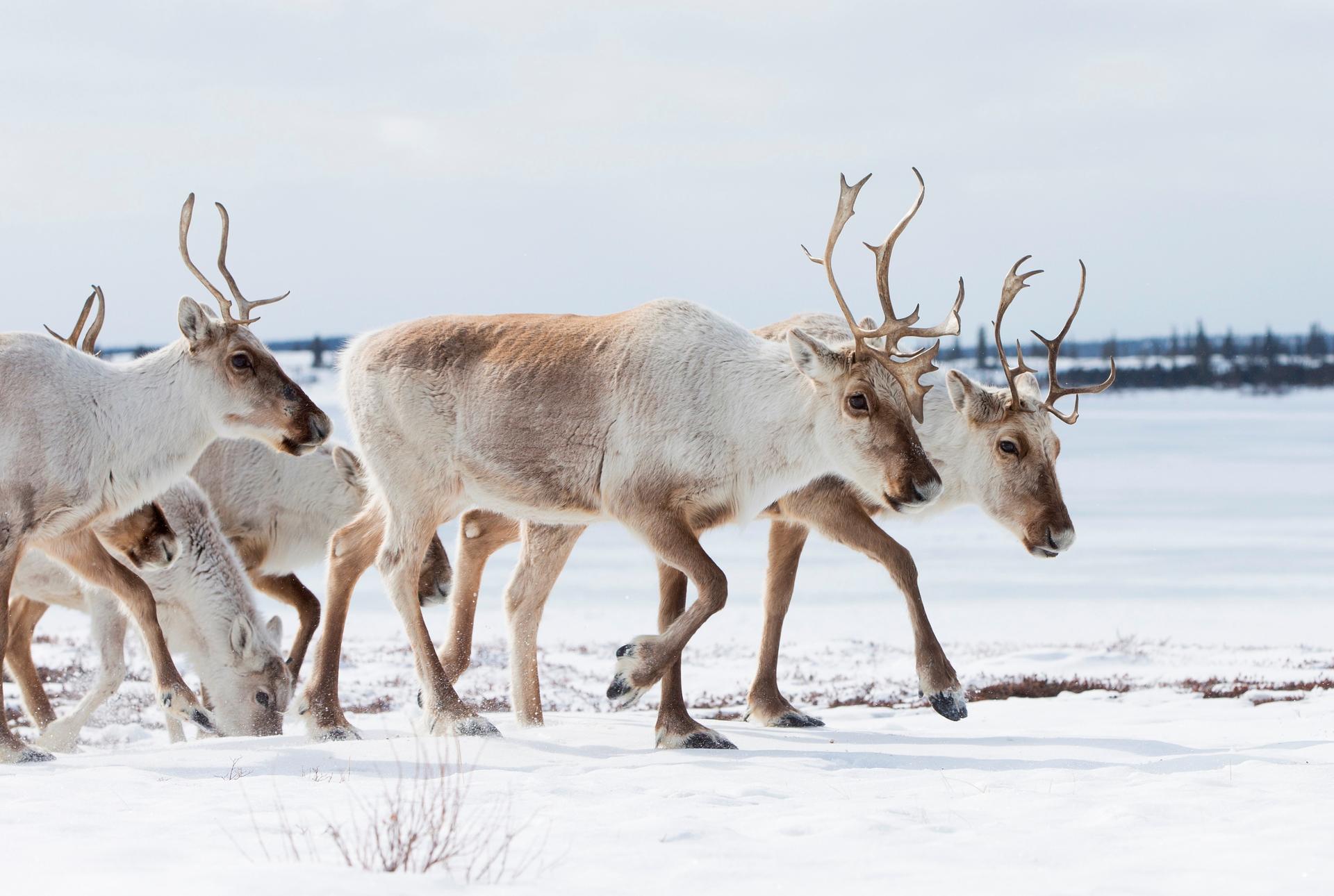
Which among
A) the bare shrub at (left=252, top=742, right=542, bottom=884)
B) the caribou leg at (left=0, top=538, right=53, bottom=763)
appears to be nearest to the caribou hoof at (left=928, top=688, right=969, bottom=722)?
the bare shrub at (left=252, top=742, right=542, bottom=884)

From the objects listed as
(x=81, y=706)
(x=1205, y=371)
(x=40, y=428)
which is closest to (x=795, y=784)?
A: (x=40, y=428)

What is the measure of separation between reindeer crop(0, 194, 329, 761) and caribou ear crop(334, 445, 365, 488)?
2.91 m

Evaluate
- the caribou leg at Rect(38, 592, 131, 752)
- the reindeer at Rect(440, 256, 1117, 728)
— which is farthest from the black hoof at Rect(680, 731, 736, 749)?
the caribou leg at Rect(38, 592, 131, 752)

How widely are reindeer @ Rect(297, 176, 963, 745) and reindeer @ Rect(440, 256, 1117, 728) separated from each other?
60 centimetres

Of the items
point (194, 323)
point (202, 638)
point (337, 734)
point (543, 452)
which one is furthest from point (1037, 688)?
point (194, 323)

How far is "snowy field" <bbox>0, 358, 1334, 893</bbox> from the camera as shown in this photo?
164 inches

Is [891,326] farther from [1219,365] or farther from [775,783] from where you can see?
[1219,365]

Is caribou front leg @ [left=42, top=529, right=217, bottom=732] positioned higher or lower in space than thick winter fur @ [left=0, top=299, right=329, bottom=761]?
lower

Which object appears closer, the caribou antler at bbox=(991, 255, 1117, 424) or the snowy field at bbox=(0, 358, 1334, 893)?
the snowy field at bbox=(0, 358, 1334, 893)

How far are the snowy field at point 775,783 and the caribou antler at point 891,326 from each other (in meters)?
1.70

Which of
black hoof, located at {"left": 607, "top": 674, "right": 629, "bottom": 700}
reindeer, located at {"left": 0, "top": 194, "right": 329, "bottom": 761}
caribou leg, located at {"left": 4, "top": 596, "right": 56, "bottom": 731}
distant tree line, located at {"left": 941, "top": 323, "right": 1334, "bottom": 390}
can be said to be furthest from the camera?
distant tree line, located at {"left": 941, "top": 323, "right": 1334, "bottom": 390}

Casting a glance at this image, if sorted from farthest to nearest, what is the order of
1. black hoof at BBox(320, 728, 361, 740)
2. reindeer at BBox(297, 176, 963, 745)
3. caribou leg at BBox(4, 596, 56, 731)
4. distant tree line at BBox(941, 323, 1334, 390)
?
1. distant tree line at BBox(941, 323, 1334, 390)
2. caribou leg at BBox(4, 596, 56, 731)
3. black hoof at BBox(320, 728, 361, 740)
4. reindeer at BBox(297, 176, 963, 745)

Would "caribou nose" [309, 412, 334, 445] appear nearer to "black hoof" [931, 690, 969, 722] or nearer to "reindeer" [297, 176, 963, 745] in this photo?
"reindeer" [297, 176, 963, 745]

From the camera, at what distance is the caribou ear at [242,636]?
28.5 ft
